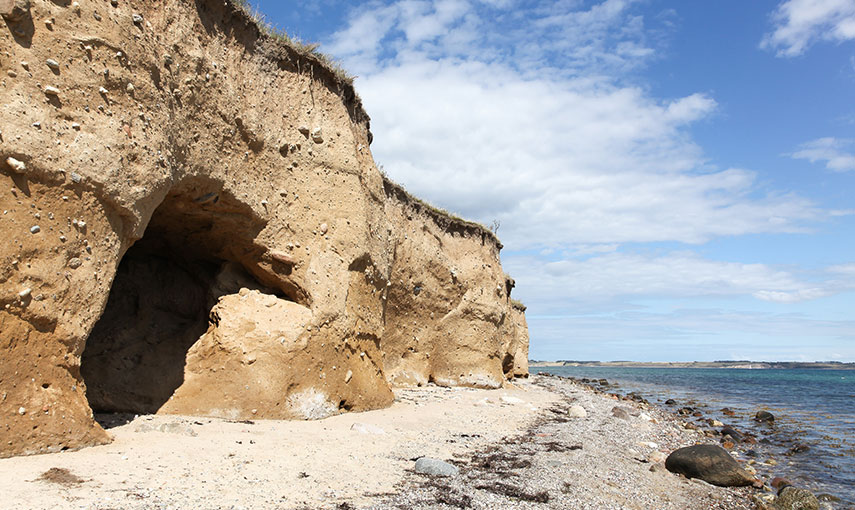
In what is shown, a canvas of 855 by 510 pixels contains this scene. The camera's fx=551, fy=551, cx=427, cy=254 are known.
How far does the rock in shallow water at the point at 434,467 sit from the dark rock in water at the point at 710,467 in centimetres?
401

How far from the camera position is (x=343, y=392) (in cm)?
931

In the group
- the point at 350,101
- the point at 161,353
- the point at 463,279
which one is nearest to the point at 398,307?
the point at 463,279

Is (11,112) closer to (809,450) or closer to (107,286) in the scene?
(107,286)

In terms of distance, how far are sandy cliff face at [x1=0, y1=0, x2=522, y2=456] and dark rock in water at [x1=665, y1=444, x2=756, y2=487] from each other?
512 centimetres

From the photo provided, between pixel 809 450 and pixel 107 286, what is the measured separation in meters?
14.2

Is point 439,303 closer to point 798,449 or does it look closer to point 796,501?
point 798,449

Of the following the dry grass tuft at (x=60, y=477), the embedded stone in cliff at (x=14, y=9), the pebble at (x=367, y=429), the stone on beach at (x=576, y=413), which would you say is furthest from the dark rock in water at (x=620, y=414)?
the embedded stone in cliff at (x=14, y=9)

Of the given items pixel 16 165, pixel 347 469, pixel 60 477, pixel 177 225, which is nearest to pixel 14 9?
pixel 16 165

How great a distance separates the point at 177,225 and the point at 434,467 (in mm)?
5904

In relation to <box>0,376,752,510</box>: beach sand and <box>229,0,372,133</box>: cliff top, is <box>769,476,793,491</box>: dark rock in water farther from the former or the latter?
<box>229,0,372,133</box>: cliff top

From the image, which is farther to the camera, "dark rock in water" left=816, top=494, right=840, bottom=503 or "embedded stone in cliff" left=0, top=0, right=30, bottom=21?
"dark rock in water" left=816, top=494, right=840, bottom=503

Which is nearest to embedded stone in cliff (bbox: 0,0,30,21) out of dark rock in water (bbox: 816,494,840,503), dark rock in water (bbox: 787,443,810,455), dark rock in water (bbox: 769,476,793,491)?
dark rock in water (bbox: 769,476,793,491)

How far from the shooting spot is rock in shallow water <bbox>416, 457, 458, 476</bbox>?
6224 millimetres

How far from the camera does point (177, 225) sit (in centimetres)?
918
